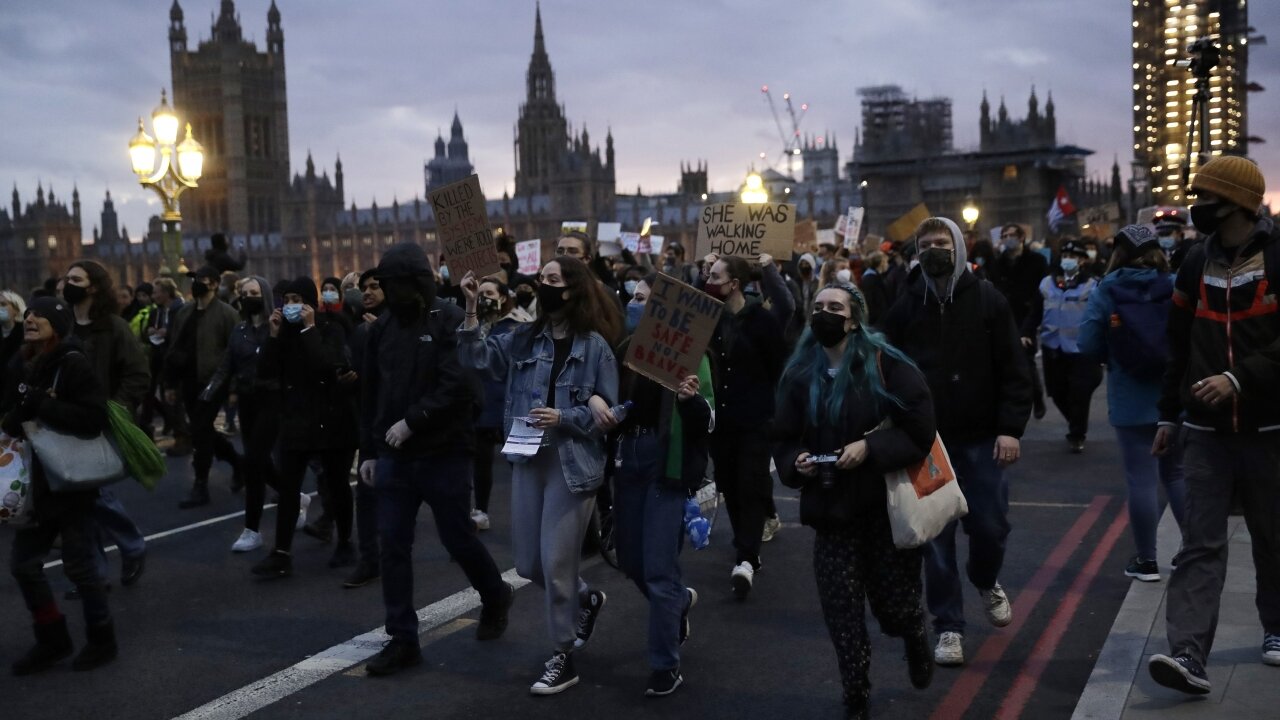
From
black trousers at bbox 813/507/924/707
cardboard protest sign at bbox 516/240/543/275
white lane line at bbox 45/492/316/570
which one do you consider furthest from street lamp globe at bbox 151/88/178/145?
black trousers at bbox 813/507/924/707

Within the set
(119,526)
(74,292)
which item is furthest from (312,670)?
(74,292)

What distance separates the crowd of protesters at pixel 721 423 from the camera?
5355mm

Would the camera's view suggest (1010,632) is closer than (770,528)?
Yes

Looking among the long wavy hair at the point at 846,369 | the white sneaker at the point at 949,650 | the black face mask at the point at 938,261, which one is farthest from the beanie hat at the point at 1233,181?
the white sneaker at the point at 949,650

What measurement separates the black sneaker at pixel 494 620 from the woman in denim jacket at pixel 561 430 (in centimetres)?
90

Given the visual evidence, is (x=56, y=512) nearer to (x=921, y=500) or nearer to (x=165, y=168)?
(x=921, y=500)

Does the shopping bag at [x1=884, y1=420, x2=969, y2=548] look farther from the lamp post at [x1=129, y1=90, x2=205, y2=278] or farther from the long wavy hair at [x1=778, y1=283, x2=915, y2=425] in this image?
the lamp post at [x1=129, y1=90, x2=205, y2=278]

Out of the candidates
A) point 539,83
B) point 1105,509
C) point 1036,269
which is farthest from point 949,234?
point 539,83

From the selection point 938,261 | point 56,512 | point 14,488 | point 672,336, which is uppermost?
point 938,261

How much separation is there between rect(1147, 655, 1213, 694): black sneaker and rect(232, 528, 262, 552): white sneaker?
6332mm

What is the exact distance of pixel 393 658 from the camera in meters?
6.47

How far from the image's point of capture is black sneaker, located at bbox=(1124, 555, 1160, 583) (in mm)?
7492

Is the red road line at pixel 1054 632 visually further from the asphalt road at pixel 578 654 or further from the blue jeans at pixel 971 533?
the blue jeans at pixel 971 533

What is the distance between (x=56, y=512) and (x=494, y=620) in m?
2.28
